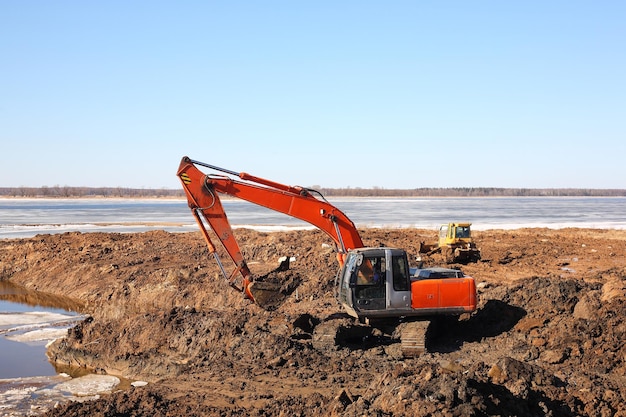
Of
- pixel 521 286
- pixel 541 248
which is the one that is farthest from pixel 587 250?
pixel 521 286

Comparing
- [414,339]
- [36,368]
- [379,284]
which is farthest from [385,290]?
[36,368]

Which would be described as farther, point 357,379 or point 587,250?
point 587,250

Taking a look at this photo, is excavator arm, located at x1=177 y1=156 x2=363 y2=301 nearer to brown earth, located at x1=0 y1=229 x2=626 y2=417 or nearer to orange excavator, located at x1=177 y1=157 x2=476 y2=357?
orange excavator, located at x1=177 y1=157 x2=476 y2=357

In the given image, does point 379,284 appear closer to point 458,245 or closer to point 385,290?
point 385,290

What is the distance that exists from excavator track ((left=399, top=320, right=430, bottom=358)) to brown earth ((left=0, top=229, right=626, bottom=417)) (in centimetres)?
27

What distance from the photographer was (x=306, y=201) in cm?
1491

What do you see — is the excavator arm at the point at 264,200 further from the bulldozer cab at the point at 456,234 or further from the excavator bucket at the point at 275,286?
the bulldozer cab at the point at 456,234

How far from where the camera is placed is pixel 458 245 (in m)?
26.8

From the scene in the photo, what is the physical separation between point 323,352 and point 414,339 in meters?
1.82

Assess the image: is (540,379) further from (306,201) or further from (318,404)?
(306,201)

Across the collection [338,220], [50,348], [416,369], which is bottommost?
[50,348]

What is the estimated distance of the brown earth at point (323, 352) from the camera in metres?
9.02

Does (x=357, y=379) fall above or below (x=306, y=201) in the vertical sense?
below

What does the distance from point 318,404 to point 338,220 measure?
582 centimetres
